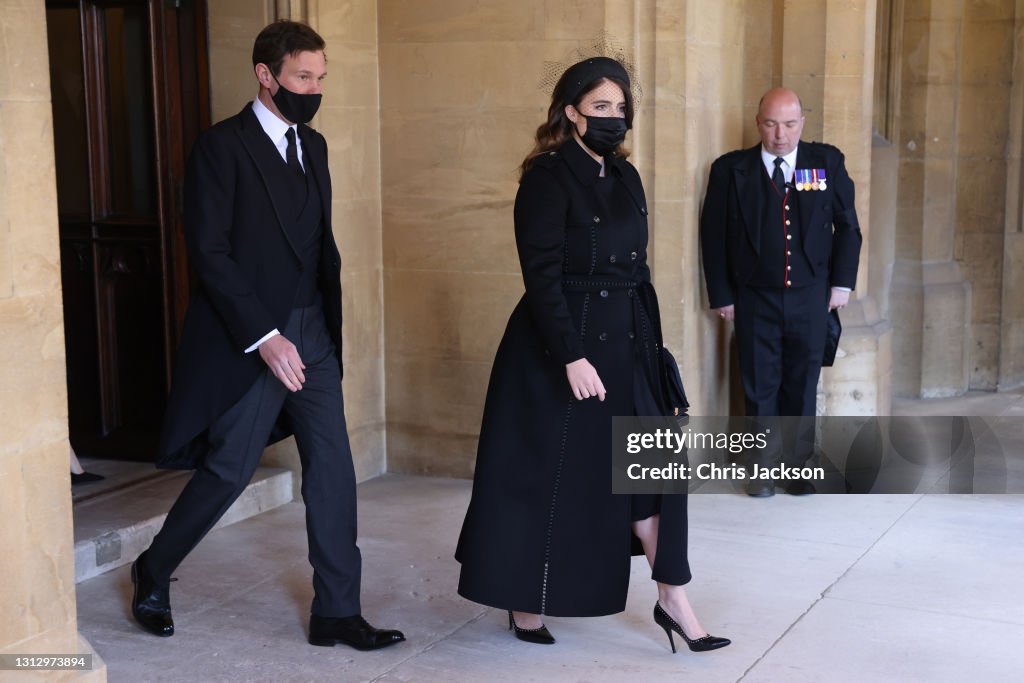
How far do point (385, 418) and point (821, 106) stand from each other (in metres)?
2.58

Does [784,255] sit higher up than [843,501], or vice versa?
[784,255]

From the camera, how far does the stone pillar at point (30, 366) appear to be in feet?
11.0

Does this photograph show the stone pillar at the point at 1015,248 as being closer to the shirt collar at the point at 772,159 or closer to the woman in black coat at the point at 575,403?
the shirt collar at the point at 772,159

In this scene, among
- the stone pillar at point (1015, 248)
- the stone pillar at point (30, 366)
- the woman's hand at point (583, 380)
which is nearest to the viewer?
the stone pillar at point (30, 366)

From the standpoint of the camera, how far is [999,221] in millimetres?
8938

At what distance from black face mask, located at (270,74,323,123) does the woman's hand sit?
43.2 inches

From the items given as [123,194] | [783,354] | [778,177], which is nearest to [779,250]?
[778,177]

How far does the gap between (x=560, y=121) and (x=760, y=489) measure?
260 cm

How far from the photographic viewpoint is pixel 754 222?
20.9ft

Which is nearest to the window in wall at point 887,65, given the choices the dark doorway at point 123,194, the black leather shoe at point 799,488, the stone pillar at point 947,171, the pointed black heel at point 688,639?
the stone pillar at point 947,171

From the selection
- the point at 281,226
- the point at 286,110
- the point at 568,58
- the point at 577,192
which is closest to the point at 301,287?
the point at 281,226

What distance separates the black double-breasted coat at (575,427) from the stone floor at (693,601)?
26 centimetres

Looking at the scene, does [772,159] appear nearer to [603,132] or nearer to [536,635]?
[603,132]

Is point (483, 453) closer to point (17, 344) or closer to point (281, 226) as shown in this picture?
point (281, 226)
